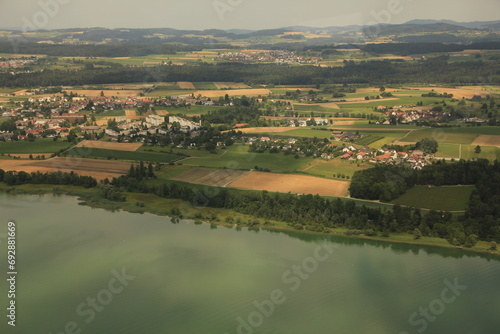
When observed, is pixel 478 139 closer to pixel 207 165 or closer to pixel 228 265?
pixel 207 165

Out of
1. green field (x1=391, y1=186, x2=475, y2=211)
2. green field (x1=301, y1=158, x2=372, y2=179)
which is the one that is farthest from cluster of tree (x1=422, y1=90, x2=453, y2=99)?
green field (x1=391, y1=186, x2=475, y2=211)

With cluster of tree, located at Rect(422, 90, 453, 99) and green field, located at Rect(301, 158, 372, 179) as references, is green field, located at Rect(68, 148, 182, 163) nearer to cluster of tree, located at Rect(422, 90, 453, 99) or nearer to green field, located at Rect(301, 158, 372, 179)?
green field, located at Rect(301, 158, 372, 179)

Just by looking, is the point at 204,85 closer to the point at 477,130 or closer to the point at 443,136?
the point at 443,136

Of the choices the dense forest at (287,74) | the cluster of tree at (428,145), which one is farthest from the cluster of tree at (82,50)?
the cluster of tree at (428,145)

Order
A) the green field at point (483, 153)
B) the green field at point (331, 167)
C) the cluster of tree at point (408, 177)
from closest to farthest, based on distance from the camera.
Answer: the cluster of tree at point (408, 177) < the green field at point (331, 167) < the green field at point (483, 153)

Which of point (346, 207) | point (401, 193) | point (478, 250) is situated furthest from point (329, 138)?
point (478, 250)

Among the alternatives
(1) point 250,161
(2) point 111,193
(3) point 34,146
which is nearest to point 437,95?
(1) point 250,161

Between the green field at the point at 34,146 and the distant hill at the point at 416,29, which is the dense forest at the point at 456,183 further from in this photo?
the distant hill at the point at 416,29
